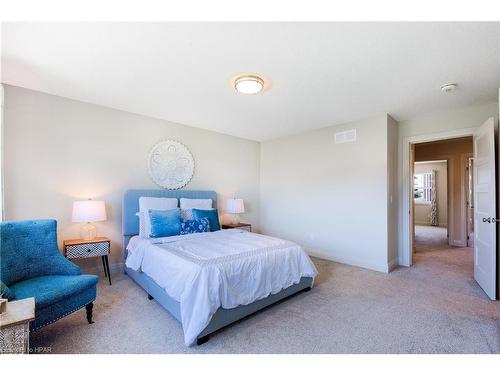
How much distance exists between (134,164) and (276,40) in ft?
9.53

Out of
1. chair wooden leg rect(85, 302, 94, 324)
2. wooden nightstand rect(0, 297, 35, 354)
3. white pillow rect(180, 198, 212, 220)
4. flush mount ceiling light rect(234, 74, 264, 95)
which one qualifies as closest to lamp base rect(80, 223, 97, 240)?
white pillow rect(180, 198, 212, 220)

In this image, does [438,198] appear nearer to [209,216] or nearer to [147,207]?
[209,216]

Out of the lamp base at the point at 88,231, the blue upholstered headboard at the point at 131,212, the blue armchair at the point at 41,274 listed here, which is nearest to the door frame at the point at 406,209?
the blue upholstered headboard at the point at 131,212

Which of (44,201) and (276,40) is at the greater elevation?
(276,40)

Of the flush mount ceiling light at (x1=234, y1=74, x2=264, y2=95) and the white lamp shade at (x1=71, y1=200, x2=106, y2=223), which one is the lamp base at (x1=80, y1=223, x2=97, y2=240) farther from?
the flush mount ceiling light at (x1=234, y1=74, x2=264, y2=95)

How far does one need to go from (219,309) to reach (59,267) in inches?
61.3

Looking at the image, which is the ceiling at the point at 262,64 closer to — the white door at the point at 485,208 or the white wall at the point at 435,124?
the white wall at the point at 435,124

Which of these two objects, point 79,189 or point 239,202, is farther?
point 239,202

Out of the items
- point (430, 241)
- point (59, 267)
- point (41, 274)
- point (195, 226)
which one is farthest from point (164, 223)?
point (430, 241)

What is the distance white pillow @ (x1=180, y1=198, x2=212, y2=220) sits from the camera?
3682mm

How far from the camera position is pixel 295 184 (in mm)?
5004

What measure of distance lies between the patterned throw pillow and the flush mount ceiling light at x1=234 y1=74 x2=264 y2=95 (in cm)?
196
